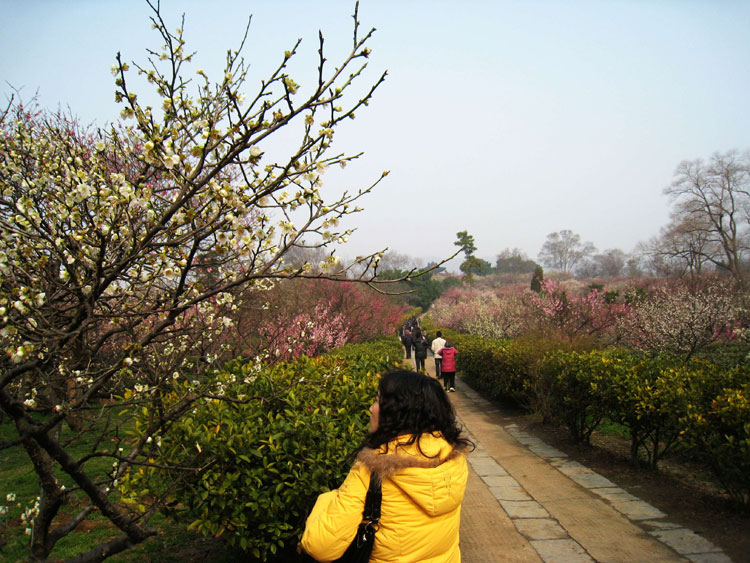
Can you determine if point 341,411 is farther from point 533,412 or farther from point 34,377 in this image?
point 533,412

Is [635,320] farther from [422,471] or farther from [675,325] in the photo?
[422,471]

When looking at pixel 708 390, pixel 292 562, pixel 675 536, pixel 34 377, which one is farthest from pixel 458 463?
pixel 708 390

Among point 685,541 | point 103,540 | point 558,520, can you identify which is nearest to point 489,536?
point 558,520

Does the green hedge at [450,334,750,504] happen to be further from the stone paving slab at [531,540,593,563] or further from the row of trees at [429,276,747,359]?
the row of trees at [429,276,747,359]

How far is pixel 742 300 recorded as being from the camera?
16.8m

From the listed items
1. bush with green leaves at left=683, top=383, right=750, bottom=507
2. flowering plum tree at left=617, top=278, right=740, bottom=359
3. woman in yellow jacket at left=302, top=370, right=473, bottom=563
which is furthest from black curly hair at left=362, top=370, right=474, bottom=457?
flowering plum tree at left=617, top=278, right=740, bottom=359

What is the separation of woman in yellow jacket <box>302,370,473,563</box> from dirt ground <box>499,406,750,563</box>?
3141 mm

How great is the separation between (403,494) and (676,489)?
15.9 feet

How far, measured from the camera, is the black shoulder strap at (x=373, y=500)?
1807 mm

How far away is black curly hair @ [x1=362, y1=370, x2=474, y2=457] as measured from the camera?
6.31ft

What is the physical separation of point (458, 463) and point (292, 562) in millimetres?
1936

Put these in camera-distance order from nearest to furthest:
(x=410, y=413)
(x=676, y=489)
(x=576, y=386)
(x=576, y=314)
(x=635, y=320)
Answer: (x=410, y=413)
(x=676, y=489)
(x=576, y=386)
(x=635, y=320)
(x=576, y=314)

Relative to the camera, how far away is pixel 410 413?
76.8 inches

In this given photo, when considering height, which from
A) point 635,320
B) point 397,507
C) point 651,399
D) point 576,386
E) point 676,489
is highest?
point 635,320
